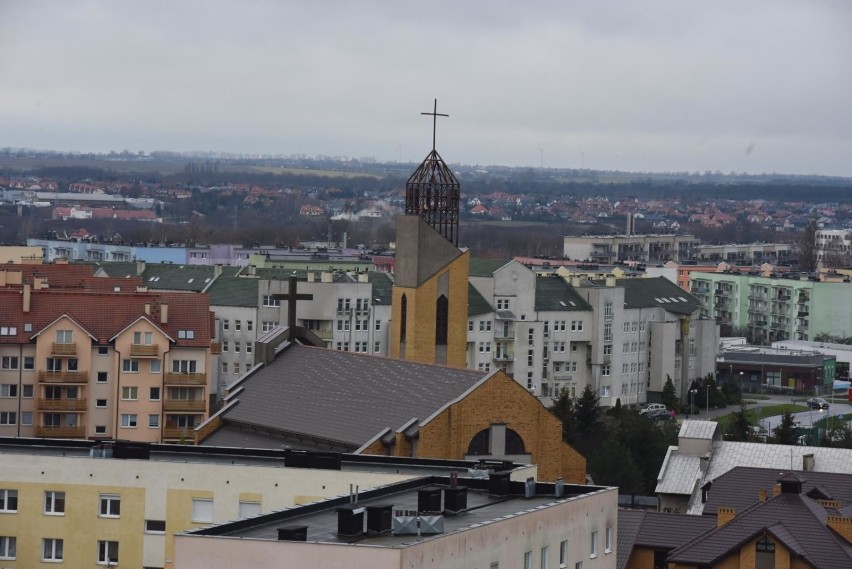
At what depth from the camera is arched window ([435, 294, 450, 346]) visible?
5200 centimetres

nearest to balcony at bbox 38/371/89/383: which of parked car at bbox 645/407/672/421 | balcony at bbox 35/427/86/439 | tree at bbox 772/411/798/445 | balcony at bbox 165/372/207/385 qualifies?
balcony at bbox 35/427/86/439

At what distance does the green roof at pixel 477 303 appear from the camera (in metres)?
105

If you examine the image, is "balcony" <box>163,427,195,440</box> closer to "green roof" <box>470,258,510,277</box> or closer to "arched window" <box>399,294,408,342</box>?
"arched window" <box>399,294,408,342</box>

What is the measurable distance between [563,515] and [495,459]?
12.2 metres

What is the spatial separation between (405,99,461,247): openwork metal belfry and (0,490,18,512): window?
→ 1719 centimetres

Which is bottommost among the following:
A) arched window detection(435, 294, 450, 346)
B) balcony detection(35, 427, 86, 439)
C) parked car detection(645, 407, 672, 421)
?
parked car detection(645, 407, 672, 421)

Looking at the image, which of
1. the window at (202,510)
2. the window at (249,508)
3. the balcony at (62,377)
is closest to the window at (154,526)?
the window at (202,510)

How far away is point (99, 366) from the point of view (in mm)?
74750

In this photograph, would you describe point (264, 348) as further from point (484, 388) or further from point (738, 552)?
point (738, 552)

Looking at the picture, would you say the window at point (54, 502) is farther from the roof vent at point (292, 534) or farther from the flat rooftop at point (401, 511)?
the roof vent at point (292, 534)

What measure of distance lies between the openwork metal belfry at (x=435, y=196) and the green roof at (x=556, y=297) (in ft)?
183

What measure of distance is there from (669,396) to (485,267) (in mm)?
11741

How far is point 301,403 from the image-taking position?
162 feet

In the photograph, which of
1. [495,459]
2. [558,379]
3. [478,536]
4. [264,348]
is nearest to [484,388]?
[495,459]
